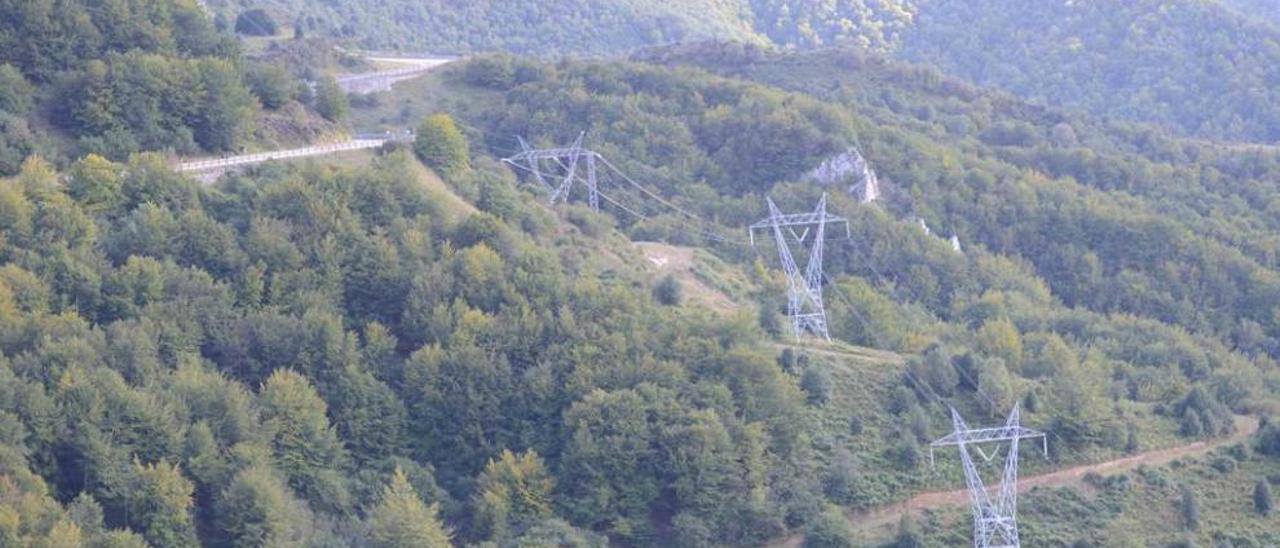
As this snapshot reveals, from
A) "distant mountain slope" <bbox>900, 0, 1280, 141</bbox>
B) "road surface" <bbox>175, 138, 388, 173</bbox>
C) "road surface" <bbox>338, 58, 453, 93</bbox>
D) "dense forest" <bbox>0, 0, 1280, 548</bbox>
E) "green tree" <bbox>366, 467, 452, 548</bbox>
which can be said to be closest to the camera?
"green tree" <bbox>366, 467, 452, 548</bbox>

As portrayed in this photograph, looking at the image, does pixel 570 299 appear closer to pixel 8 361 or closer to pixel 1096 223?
pixel 8 361

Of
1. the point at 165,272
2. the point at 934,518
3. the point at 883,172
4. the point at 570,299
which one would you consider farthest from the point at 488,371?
the point at 883,172

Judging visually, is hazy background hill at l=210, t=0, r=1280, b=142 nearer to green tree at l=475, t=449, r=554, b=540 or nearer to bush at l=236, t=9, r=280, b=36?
bush at l=236, t=9, r=280, b=36

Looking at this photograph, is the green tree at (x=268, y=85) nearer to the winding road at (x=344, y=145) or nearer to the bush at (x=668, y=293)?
the winding road at (x=344, y=145)

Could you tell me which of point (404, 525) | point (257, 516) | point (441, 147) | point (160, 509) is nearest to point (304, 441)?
point (257, 516)

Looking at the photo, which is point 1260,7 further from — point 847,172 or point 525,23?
point 847,172

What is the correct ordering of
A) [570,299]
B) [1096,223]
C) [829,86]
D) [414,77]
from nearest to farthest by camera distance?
[570,299]
[1096,223]
[414,77]
[829,86]

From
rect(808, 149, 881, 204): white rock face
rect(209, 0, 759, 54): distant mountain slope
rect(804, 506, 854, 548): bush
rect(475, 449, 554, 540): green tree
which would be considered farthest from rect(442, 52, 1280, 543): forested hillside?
rect(209, 0, 759, 54): distant mountain slope

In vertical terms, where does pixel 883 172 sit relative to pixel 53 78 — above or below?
below
